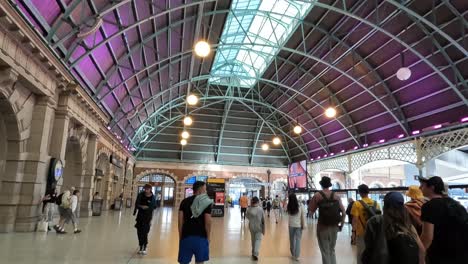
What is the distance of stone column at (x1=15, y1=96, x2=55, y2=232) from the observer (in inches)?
364

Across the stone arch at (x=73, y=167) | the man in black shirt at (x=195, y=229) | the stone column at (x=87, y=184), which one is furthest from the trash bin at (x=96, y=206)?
the man in black shirt at (x=195, y=229)

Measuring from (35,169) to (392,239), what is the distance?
1034 centimetres

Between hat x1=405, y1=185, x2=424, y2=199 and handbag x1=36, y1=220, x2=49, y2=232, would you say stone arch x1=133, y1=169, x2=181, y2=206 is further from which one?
hat x1=405, y1=185, x2=424, y2=199

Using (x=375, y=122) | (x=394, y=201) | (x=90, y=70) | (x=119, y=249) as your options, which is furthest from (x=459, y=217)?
(x=375, y=122)

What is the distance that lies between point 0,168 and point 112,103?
985 centimetres

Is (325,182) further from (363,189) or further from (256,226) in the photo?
(256,226)

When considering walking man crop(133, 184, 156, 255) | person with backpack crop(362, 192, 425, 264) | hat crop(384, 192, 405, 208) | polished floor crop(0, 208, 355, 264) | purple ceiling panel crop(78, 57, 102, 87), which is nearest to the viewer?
person with backpack crop(362, 192, 425, 264)

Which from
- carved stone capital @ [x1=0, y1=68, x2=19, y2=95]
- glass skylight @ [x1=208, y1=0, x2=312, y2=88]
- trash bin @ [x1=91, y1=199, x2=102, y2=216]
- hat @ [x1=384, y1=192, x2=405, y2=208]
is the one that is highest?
glass skylight @ [x1=208, y1=0, x2=312, y2=88]

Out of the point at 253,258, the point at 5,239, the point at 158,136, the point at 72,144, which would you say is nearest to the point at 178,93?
the point at 158,136

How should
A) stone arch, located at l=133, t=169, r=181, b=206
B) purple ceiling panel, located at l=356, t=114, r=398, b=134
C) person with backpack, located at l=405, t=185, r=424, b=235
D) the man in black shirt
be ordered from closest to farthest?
A: person with backpack, located at l=405, t=185, r=424, b=235, the man in black shirt, purple ceiling panel, located at l=356, t=114, r=398, b=134, stone arch, located at l=133, t=169, r=181, b=206

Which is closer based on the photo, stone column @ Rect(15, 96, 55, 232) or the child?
the child

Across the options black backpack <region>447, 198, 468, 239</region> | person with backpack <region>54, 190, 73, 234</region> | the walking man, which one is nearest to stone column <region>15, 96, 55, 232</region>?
person with backpack <region>54, 190, 73, 234</region>

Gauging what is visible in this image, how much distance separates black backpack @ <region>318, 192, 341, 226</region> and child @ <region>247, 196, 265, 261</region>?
236cm

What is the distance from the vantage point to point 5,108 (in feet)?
28.4
